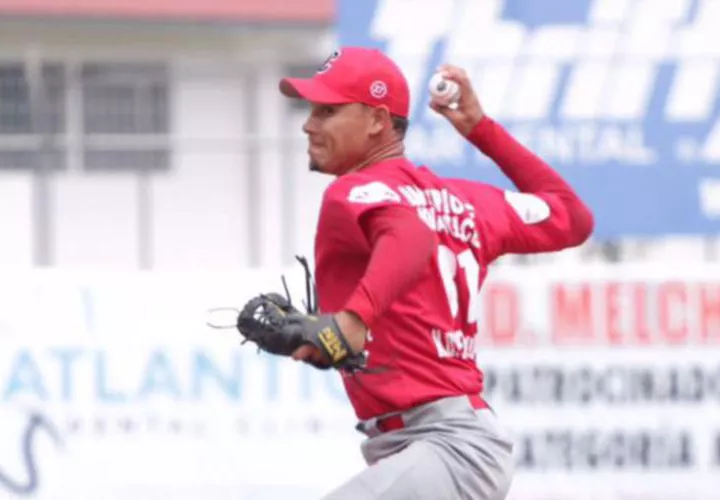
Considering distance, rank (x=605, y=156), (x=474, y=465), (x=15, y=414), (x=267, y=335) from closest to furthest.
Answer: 1. (x=267, y=335)
2. (x=474, y=465)
3. (x=15, y=414)
4. (x=605, y=156)

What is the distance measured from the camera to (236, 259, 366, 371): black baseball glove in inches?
168

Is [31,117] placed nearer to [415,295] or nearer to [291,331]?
[415,295]

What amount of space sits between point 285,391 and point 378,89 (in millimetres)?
4660

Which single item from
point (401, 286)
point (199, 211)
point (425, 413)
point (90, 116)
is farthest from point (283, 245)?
point (401, 286)

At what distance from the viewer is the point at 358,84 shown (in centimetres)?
479

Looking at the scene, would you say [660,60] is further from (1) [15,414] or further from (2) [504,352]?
(1) [15,414]

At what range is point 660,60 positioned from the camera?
11102 millimetres

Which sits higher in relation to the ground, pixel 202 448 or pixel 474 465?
pixel 474 465

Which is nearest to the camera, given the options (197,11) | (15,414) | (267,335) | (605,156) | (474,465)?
(267,335)

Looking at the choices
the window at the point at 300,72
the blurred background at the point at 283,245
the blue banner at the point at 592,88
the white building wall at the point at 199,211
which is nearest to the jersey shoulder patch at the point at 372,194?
the blurred background at the point at 283,245

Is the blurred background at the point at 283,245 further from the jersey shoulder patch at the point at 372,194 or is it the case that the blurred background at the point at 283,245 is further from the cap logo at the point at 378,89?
the jersey shoulder patch at the point at 372,194

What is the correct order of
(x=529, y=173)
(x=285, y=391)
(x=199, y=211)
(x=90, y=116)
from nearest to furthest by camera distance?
(x=529, y=173) < (x=285, y=391) < (x=199, y=211) < (x=90, y=116)

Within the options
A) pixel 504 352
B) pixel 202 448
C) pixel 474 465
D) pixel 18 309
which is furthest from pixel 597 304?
pixel 474 465

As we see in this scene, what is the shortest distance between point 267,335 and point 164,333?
5129 mm
